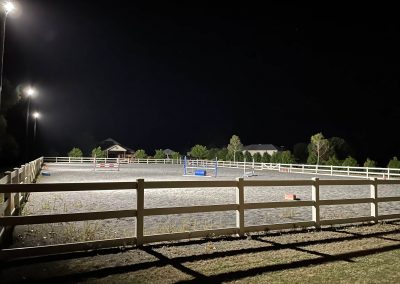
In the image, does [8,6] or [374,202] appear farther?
[8,6]

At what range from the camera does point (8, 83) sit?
4925 cm

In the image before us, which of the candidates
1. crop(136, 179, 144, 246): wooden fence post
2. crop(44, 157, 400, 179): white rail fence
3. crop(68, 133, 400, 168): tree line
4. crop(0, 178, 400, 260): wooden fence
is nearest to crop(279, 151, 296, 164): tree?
crop(68, 133, 400, 168): tree line

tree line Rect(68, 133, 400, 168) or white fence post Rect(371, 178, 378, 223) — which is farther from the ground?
tree line Rect(68, 133, 400, 168)

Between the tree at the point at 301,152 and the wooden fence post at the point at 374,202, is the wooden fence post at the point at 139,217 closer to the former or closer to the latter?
the wooden fence post at the point at 374,202

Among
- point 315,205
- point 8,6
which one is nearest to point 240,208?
point 315,205

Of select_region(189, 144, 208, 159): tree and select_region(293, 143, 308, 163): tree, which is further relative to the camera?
select_region(293, 143, 308, 163): tree

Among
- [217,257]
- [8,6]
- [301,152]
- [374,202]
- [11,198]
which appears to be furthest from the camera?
[301,152]

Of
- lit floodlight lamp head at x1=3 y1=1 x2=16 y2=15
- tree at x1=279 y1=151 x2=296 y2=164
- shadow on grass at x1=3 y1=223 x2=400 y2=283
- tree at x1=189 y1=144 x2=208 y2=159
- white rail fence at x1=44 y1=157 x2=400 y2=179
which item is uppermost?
lit floodlight lamp head at x1=3 y1=1 x2=16 y2=15

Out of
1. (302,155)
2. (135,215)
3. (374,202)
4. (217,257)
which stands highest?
(302,155)

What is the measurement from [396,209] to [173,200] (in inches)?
325

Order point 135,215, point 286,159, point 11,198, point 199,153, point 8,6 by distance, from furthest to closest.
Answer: point 199,153, point 286,159, point 8,6, point 11,198, point 135,215

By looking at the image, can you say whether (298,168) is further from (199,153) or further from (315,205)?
(199,153)

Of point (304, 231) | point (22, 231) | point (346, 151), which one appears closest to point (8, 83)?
point (22, 231)

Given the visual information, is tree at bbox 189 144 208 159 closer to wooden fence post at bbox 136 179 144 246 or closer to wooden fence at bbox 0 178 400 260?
wooden fence at bbox 0 178 400 260
